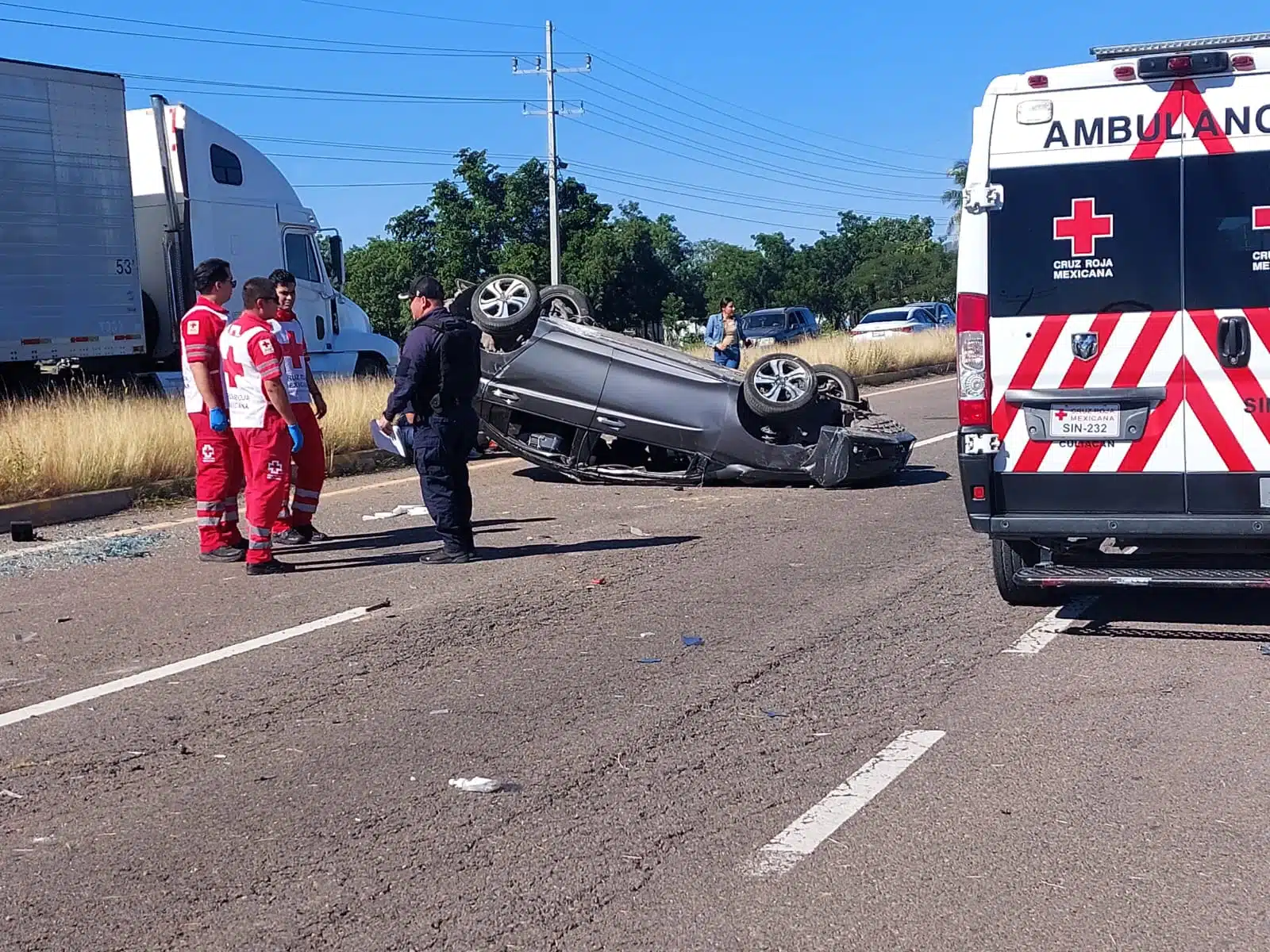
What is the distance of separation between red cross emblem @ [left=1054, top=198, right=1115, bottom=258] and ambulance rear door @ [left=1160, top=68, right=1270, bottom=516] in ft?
1.11

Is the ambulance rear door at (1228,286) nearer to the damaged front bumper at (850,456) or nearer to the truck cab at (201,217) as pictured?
the damaged front bumper at (850,456)

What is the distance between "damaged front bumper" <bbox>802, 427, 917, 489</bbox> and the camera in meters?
12.0

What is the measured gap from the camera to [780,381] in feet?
39.5

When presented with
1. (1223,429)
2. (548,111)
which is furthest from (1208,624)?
(548,111)

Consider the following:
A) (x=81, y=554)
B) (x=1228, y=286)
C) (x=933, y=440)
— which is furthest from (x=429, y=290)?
(x=933, y=440)

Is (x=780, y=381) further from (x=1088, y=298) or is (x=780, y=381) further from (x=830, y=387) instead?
(x=1088, y=298)

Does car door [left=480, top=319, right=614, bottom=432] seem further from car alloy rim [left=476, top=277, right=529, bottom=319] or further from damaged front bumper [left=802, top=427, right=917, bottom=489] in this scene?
damaged front bumper [left=802, top=427, right=917, bottom=489]

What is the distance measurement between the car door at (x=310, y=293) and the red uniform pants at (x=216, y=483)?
977 centimetres

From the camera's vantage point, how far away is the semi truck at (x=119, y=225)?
16094mm

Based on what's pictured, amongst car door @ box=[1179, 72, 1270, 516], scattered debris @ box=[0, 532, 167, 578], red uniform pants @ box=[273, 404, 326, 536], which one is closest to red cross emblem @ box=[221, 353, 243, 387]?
red uniform pants @ box=[273, 404, 326, 536]

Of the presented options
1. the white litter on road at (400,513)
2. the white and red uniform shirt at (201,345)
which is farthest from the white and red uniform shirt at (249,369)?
the white litter on road at (400,513)

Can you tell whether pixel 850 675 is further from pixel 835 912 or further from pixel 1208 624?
pixel 835 912

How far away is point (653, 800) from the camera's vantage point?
15.4 feet

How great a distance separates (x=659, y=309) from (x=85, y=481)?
59.3 meters
